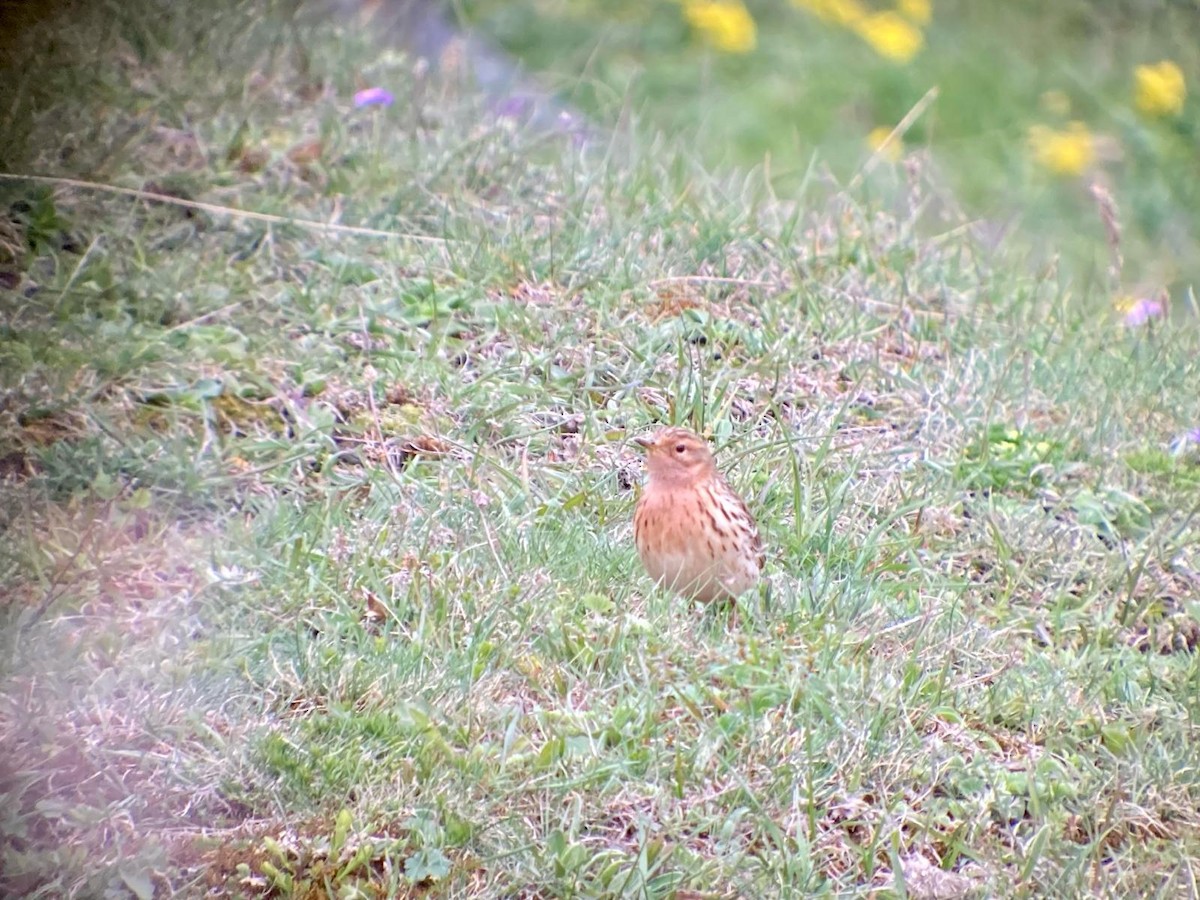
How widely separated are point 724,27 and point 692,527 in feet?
22.6

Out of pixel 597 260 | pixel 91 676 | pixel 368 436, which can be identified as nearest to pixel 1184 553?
pixel 597 260

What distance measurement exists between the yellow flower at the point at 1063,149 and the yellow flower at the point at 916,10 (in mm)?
1448

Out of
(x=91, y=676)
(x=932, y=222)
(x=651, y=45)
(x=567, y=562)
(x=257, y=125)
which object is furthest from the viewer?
(x=651, y=45)

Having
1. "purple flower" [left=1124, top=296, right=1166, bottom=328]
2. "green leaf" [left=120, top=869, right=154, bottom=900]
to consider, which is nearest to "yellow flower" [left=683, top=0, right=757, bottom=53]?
"purple flower" [left=1124, top=296, right=1166, bottom=328]

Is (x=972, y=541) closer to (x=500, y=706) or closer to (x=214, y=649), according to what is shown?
(x=500, y=706)

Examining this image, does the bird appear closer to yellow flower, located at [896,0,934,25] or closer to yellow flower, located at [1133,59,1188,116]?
yellow flower, located at [1133,59,1188,116]

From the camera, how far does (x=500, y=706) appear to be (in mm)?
3939

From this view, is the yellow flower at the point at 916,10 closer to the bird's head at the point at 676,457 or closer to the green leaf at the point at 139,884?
the bird's head at the point at 676,457

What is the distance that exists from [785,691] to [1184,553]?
6.58 feet

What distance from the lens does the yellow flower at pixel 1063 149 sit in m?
9.46

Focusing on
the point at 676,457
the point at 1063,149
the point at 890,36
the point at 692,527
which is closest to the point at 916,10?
the point at 890,36

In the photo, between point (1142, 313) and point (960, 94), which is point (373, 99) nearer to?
point (1142, 313)

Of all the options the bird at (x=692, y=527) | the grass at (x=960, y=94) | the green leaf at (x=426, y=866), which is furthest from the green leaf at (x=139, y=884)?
the grass at (x=960, y=94)

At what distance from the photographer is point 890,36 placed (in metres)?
10.3
